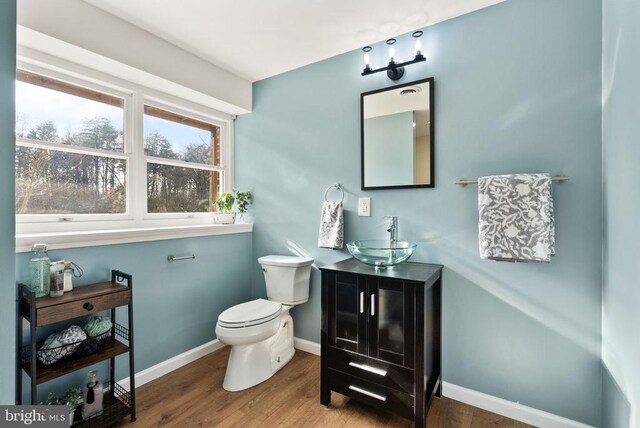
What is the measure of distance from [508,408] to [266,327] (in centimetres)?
149

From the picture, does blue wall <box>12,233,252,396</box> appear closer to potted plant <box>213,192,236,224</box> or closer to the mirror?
potted plant <box>213,192,236,224</box>

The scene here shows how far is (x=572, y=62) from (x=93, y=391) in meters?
3.06

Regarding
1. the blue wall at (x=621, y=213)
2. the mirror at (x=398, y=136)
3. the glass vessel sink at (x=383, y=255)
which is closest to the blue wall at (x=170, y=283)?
the glass vessel sink at (x=383, y=255)

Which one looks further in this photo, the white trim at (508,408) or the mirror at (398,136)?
the mirror at (398,136)

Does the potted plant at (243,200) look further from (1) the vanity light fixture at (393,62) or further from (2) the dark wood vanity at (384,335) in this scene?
(1) the vanity light fixture at (393,62)

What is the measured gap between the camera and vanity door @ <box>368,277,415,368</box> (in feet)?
5.12

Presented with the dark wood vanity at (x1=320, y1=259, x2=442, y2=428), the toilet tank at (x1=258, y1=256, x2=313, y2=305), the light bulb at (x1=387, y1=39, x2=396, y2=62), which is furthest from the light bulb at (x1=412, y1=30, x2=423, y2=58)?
the toilet tank at (x1=258, y1=256, x2=313, y2=305)

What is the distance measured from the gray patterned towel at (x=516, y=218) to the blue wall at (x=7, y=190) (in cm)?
207

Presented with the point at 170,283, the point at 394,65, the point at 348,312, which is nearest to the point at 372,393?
the point at 348,312

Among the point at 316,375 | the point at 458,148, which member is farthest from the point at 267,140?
the point at 316,375

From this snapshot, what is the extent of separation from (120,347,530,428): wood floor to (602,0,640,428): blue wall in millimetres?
628

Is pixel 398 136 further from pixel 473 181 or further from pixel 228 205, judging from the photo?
pixel 228 205

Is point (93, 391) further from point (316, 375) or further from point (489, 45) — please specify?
point (489, 45)

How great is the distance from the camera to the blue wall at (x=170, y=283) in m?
1.80
